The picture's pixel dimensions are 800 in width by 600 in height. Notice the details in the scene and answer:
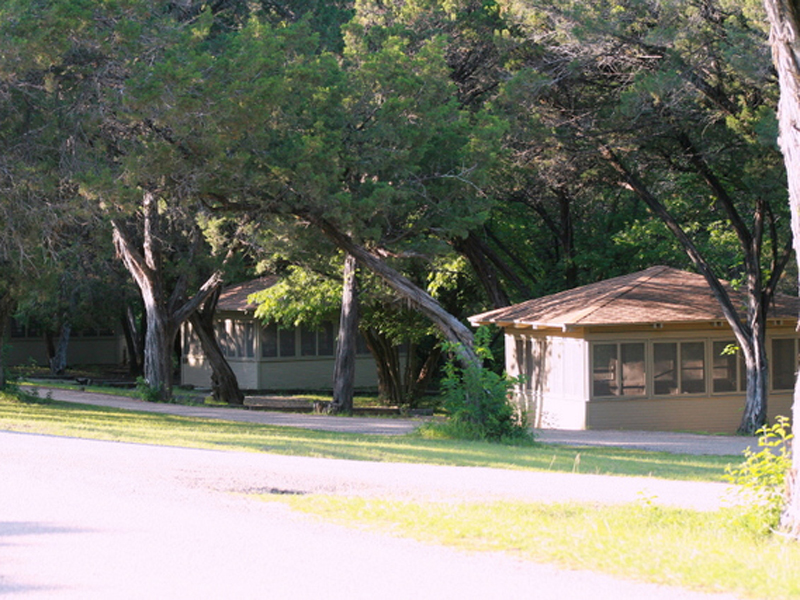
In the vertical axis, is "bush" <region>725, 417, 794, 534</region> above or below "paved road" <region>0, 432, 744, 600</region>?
above

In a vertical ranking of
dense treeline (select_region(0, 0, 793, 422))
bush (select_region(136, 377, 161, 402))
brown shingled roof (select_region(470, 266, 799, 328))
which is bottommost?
bush (select_region(136, 377, 161, 402))

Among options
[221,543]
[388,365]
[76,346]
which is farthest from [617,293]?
[76,346]

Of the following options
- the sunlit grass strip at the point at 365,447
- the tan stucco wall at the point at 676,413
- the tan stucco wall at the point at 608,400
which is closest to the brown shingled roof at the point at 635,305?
the tan stucco wall at the point at 608,400

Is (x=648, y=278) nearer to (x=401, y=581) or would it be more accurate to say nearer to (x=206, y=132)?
(x=206, y=132)

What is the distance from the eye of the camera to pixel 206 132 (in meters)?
15.0

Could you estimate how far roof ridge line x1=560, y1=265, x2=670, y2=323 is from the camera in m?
22.0

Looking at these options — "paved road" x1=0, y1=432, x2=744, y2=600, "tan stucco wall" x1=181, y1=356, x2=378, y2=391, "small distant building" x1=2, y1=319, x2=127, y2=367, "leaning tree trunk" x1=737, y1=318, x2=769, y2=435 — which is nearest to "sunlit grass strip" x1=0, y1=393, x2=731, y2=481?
"paved road" x1=0, y1=432, x2=744, y2=600

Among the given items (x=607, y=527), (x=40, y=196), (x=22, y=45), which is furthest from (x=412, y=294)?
(x=607, y=527)

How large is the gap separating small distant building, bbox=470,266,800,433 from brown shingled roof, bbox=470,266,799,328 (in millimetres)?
29

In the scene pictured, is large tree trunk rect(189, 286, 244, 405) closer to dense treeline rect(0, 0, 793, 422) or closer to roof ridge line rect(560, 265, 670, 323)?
dense treeline rect(0, 0, 793, 422)

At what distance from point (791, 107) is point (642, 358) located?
1584 cm

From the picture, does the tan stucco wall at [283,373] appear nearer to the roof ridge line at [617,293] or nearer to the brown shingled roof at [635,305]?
the brown shingled roof at [635,305]

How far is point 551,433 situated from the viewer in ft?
65.6

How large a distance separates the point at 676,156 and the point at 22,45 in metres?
14.5
